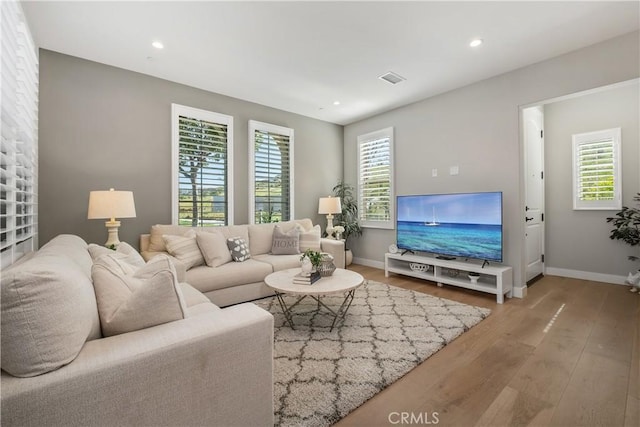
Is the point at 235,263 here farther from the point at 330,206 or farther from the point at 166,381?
the point at 166,381

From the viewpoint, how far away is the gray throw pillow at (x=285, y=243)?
3824 mm

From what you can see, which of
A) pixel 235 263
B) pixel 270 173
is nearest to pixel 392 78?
pixel 270 173

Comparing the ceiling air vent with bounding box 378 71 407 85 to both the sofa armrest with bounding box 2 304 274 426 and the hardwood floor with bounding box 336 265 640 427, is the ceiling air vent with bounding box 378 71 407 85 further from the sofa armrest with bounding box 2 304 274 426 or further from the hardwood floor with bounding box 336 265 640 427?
the sofa armrest with bounding box 2 304 274 426

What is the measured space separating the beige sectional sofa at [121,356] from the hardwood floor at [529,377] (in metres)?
0.68

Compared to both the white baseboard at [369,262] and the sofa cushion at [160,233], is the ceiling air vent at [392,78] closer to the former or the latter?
the white baseboard at [369,262]

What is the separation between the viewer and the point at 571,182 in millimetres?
4207

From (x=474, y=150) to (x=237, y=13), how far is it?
3.18 m

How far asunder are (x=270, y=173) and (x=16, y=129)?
2.90 metres

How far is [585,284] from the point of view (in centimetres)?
380

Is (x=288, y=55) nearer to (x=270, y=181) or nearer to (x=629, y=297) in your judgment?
(x=270, y=181)

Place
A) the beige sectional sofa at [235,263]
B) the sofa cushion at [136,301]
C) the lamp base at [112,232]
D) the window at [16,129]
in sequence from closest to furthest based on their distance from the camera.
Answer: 1. the sofa cushion at [136,301]
2. the window at [16,129]
3. the lamp base at [112,232]
4. the beige sectional sofa at [235,263]

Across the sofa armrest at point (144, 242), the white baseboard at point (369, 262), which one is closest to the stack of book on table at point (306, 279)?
the sofa armrest at point (144, 242)

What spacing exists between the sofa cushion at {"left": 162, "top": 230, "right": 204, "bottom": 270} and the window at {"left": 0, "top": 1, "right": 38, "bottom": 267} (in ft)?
3.57

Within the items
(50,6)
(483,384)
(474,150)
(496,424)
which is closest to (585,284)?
(474,150)
